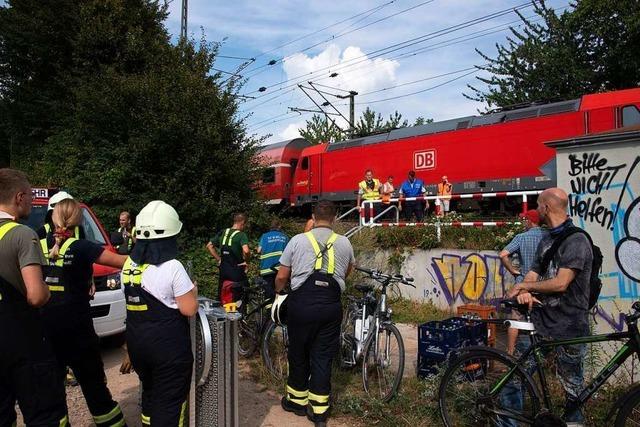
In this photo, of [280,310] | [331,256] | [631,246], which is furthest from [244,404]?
[631,246]

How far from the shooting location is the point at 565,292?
399 cm

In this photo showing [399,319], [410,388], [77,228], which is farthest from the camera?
[399,319]

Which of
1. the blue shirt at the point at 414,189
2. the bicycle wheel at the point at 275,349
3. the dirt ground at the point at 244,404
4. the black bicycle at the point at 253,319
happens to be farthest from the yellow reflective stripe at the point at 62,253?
the blue shirt at the point at 414,189

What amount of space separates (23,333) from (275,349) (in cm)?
344

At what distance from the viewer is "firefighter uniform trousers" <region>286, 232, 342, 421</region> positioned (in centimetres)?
469

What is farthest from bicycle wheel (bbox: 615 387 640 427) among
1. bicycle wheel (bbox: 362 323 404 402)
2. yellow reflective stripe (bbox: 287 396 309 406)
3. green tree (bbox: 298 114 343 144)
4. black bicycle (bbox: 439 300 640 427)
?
green tree (bbox: 298 114 343 144)

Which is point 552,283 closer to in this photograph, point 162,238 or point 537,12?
point 162,238

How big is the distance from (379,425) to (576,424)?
161 cm

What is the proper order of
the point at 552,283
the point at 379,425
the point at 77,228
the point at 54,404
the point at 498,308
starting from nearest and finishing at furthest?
the point at 54,404 < the point at 552,283 < the point at 77,228 < the point at 379,425 < the point at 498,308

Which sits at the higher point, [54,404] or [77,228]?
[77,228]

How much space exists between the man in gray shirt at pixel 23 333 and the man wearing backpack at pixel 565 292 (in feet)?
10.5

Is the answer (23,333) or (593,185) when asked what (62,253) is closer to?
(23,333)

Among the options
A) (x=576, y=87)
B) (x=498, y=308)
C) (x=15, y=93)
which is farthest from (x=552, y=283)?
(x=576, y=87)

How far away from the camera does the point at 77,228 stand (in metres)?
4.39
